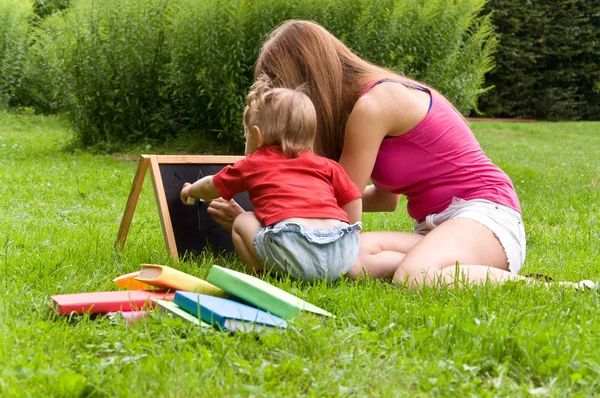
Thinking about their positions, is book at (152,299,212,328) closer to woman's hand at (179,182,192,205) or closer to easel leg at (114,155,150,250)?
woman's hand at (179,182,192,205)

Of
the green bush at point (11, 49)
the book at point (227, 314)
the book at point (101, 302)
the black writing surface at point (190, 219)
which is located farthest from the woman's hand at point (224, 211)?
the green bush at point (11, 49)

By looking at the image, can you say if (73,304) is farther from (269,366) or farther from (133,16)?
(133,16)

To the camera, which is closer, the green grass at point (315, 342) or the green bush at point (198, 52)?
the green grass at point (315, 342)

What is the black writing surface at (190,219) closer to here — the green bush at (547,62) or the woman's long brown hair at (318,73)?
the woman's long brown hair at (318,73)

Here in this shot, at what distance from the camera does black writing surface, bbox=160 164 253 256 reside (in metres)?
3.60

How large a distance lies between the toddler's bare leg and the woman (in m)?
0.44

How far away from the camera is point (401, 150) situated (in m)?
3.35

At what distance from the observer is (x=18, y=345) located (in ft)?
7.00

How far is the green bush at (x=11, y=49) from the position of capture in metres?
14.7

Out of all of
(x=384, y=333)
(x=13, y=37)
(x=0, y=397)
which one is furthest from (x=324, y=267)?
(x=13, y=37)

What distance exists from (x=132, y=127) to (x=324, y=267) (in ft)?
21.5

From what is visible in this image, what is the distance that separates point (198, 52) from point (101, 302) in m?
6.16

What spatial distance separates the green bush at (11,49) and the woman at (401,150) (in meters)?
12.7

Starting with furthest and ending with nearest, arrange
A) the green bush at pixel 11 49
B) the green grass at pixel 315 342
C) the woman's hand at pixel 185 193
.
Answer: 1. the green bush at pixel 11 49
2. the woman's hand at pixel 185 193
3. the green grass at pixel 315 342
